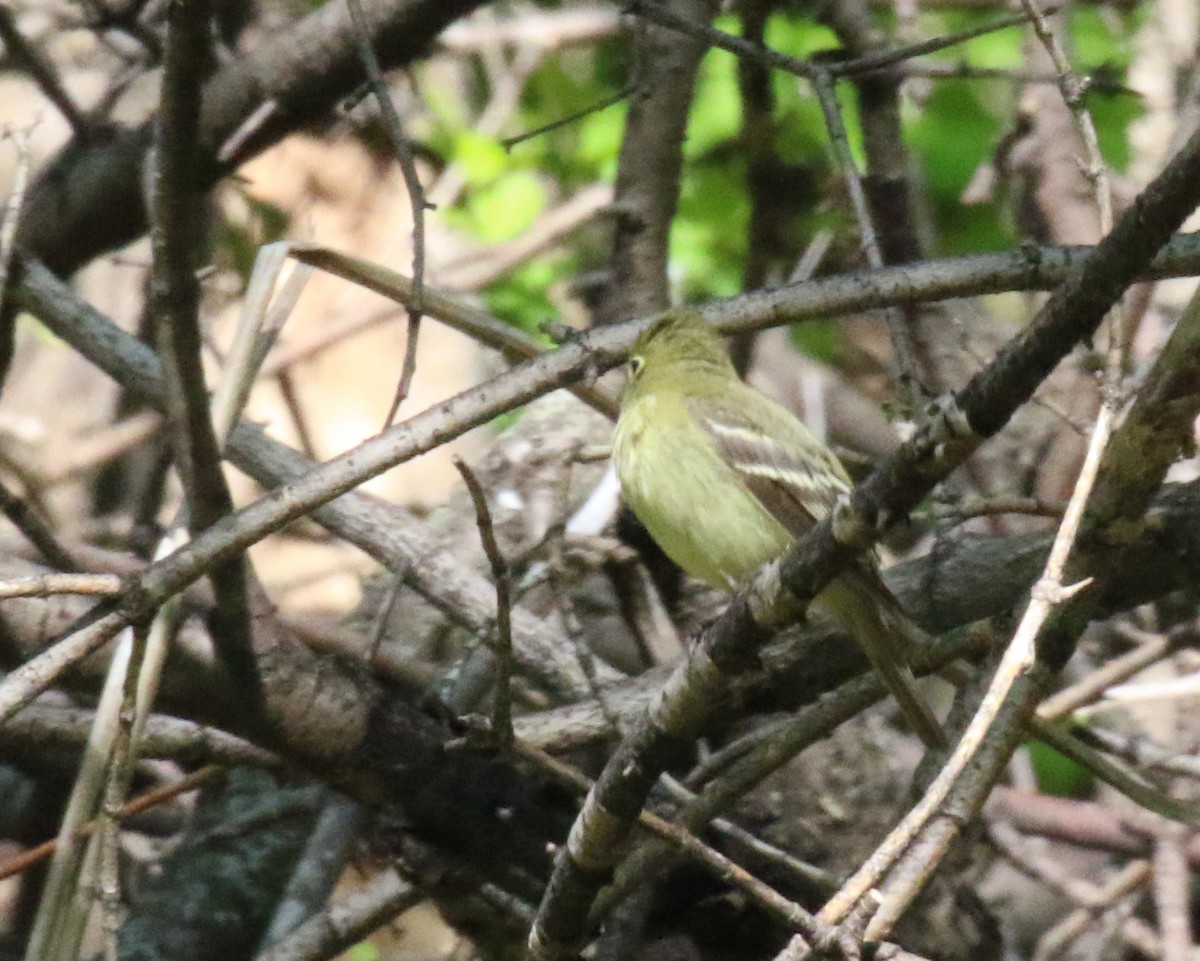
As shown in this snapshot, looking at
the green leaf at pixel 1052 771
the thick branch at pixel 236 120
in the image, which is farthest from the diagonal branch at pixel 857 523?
the green leaf at pixel 1052 771

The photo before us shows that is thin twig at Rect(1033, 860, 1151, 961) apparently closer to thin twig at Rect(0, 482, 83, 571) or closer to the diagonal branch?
the diagonal branch

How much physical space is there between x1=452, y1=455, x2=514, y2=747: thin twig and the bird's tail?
1005mm

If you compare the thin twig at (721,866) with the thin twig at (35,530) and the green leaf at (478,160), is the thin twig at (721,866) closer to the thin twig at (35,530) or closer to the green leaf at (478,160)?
the thin twig at (35,530)

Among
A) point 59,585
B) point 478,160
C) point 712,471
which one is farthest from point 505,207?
point 59,585

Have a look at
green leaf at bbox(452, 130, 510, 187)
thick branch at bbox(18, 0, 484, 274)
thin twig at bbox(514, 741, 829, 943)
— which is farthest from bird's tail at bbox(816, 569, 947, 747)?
green leaf at bbox(452, 130, 510, 187)

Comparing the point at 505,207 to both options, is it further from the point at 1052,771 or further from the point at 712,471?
the point at 1052,771

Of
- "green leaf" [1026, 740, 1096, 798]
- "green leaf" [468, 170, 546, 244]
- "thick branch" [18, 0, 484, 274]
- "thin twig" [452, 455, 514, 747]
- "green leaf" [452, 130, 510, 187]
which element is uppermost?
"green leaf" [452, 130, 510, 187]

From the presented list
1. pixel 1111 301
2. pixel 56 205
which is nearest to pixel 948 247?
pixel 56 205

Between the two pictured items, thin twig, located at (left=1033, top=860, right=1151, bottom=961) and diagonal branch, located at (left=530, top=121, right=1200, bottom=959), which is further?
thin twig, located at (left=1033, top=860, right=1151, bottom=961)

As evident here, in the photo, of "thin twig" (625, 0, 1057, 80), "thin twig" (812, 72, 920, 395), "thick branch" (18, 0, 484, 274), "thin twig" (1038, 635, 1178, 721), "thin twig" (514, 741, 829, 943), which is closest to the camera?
"thin twig" (514, 741, 829, 943)

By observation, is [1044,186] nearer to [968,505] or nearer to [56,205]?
[968,505]

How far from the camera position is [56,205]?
19.2 feet

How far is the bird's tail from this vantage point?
→ 12.6 feet

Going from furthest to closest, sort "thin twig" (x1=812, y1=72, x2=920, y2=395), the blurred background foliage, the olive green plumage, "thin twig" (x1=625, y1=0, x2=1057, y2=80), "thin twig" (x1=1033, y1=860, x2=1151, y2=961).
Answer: the blurred background foliage < "thin twig" (x1=1033, y1=860, x2=1151, y2=961) < the olive green plumage < "thin twig" (x1=812, y1=72, x2=920, y2=395) < "thin twig" (x1=625, y1=0, x2=1057, y2=80)
